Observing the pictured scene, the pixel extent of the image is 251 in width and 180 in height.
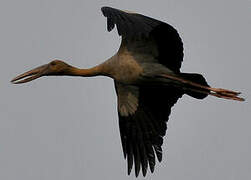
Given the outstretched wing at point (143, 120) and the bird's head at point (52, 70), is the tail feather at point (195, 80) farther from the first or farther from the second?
the bird's head at point (52, 70)

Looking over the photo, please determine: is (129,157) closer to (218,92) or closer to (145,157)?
(145,157)

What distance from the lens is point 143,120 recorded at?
499 inches

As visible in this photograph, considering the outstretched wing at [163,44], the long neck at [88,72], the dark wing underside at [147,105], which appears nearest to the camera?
the outstretched wing at [163,44]

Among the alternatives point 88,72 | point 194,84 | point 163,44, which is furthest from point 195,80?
point 88,72

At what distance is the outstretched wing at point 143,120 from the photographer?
1248cm

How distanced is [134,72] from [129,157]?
1.92m

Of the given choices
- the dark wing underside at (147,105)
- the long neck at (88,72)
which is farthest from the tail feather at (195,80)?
the long neck at (88,72)

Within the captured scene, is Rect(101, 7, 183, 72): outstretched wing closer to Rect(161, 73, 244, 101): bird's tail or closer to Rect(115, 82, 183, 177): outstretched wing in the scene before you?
Rect(161, 73, 244, 101): bird's tail

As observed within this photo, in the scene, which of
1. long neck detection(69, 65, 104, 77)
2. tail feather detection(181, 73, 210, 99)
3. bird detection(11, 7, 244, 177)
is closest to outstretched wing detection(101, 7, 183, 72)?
bird detection(11, 7, 244, 177)

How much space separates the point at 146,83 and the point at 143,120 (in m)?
1.13

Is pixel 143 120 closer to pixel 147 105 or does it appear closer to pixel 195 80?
pixel 147 105

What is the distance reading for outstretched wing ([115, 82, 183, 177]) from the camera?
492 inches

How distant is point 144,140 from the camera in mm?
12711

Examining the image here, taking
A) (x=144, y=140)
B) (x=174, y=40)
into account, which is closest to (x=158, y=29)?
(x=174, y=40)
